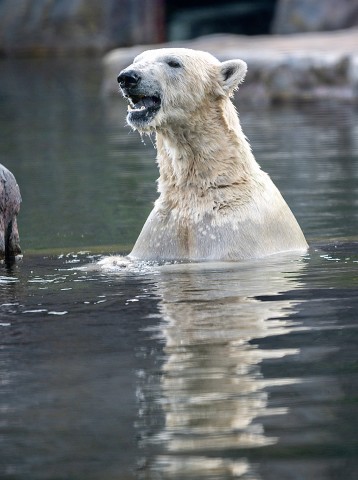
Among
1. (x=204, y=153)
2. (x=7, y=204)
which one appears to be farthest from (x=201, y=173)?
(x=7, y=204)

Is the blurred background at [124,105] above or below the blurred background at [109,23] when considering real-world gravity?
below

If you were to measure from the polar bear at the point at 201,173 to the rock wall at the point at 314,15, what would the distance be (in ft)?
57.6

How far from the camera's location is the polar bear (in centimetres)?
645

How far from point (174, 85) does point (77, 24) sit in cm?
2105

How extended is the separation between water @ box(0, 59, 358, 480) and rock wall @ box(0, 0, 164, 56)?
A: 716 inches

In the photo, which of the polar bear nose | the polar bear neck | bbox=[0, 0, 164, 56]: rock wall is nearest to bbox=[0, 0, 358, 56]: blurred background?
bbox=[0, 0, 164, 56]: rock wall

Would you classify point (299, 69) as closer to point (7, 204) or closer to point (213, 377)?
point (7, 204)

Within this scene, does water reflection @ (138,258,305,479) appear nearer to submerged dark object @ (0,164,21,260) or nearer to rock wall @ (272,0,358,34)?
submerged dark object @ (0,164,21,260)

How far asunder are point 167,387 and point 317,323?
3.59 ft

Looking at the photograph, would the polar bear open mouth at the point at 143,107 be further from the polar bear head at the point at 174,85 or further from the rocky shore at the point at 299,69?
the rocky shore at the point at 299,69

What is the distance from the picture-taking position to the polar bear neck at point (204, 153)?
6578mm

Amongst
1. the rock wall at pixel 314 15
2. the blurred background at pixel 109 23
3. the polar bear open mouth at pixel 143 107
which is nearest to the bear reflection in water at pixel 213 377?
the polar bear open mouth at pixel 143 107

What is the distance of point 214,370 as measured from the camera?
12.6ft

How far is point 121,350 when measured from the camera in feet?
14.0
